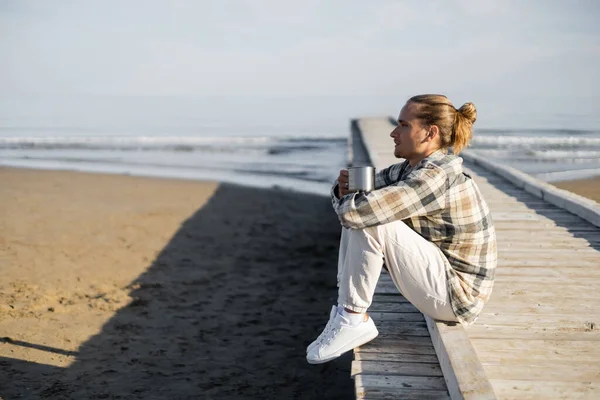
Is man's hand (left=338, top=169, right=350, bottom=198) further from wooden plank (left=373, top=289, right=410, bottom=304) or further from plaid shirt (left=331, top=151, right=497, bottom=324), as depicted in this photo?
wooden plank (left=373, top=289, right=410, bottom=304)

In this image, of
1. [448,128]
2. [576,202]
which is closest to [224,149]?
[576,202]

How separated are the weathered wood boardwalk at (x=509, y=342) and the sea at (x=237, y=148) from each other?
1037 cm

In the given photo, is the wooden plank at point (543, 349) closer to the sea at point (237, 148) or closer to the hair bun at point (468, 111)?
the hair bun at point (468, 111)

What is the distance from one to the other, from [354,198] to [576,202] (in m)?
4.47

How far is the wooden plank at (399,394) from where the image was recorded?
10.0 feet

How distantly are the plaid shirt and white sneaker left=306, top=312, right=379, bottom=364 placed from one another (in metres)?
0.50

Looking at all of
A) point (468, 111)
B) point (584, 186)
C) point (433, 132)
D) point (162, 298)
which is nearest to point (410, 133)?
point (433, 132)

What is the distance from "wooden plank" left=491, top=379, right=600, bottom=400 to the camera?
2863 mm

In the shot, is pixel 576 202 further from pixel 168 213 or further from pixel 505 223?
pixel 168 213

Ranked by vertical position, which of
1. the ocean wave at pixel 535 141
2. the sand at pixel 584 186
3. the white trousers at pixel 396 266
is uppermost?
the white trousers at pixel 396 266

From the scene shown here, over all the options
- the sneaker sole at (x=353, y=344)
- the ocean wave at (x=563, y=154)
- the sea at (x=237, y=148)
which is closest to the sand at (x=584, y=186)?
the sea at (x=237, y=148)

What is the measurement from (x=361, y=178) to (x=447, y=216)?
19.9 inches

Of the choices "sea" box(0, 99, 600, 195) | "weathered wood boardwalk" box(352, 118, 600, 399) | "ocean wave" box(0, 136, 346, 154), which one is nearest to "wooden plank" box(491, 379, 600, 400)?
"weathered wood boardwalk" box(352, 118, 600, 399)

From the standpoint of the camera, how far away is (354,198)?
328 centimetres
